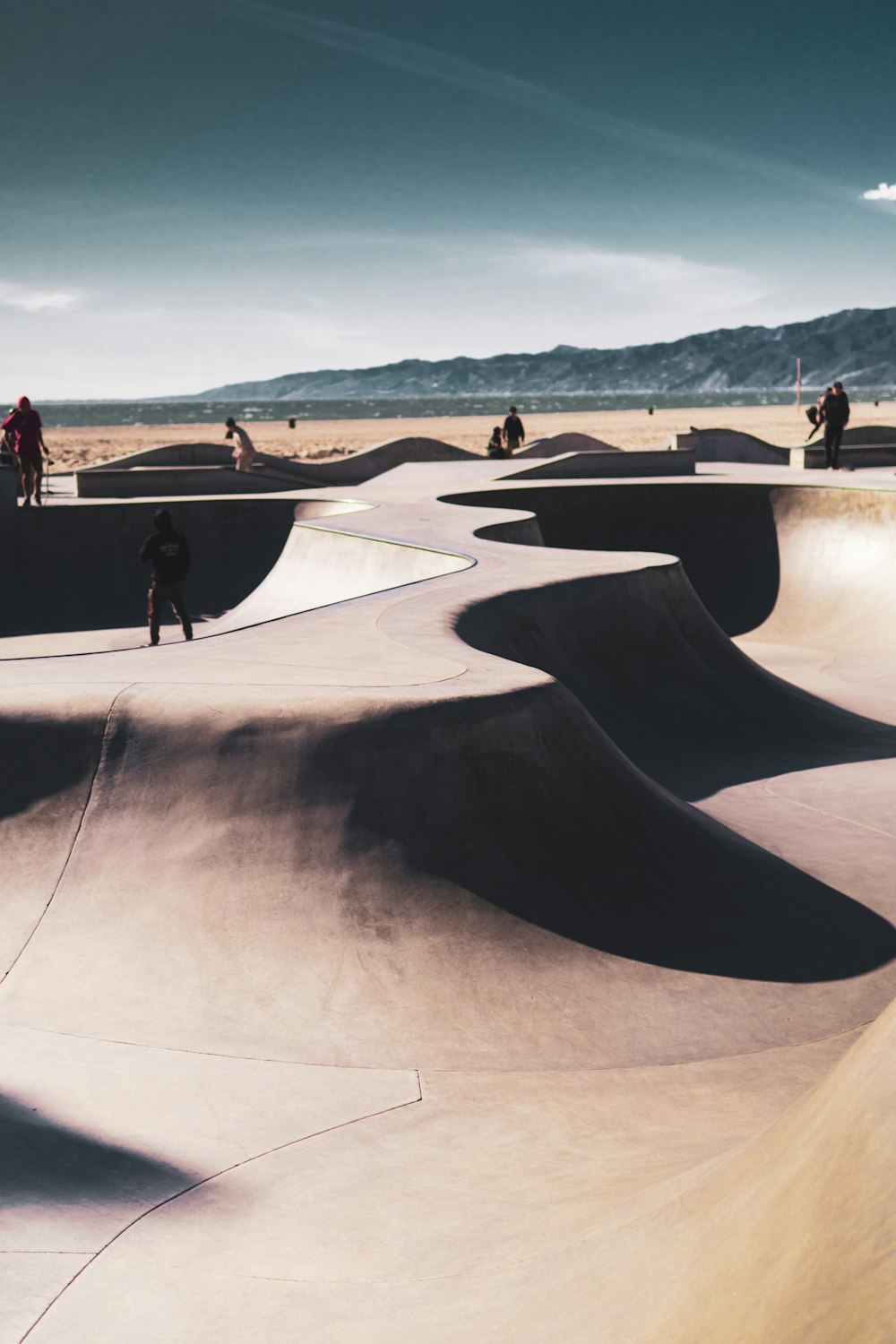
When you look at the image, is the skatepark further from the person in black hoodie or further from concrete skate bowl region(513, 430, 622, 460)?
concrete skate bowl region(513, 430, 622, 460)

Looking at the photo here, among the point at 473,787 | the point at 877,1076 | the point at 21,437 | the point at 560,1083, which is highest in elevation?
the point at 21,437

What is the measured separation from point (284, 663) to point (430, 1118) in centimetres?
358

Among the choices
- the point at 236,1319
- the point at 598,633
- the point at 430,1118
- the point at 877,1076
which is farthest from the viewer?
the point at 598,633

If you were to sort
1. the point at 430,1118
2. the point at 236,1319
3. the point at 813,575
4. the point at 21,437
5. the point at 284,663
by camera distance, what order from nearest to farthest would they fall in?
the point at 236,1319 → the point at 430,1118 → the point at 284,663 → the point at 21,437 → the point at 813,575

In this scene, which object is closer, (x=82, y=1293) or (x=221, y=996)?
(x=82, y=1293)

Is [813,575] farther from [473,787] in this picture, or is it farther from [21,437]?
[473,787]

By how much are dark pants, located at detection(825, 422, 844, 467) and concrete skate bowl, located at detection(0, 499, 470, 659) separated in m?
9.56

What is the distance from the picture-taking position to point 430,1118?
15.2 feet

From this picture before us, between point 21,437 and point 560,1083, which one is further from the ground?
point 21,437

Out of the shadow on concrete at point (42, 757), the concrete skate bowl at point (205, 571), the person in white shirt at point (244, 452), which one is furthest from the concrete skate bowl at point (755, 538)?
the shadow on concrete at point (42, 757)

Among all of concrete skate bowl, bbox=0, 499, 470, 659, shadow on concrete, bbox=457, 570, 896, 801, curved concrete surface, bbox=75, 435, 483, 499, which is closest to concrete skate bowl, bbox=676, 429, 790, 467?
curved concrete surface, bbox=75, 435, 483, 499

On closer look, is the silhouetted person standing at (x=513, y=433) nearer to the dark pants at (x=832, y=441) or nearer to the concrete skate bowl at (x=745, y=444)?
the concrete skate bowl at (x=745, y=444)

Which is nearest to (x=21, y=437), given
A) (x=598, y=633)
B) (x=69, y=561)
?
(x=69, y=561)

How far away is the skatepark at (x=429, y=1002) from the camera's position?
2.96 meters
